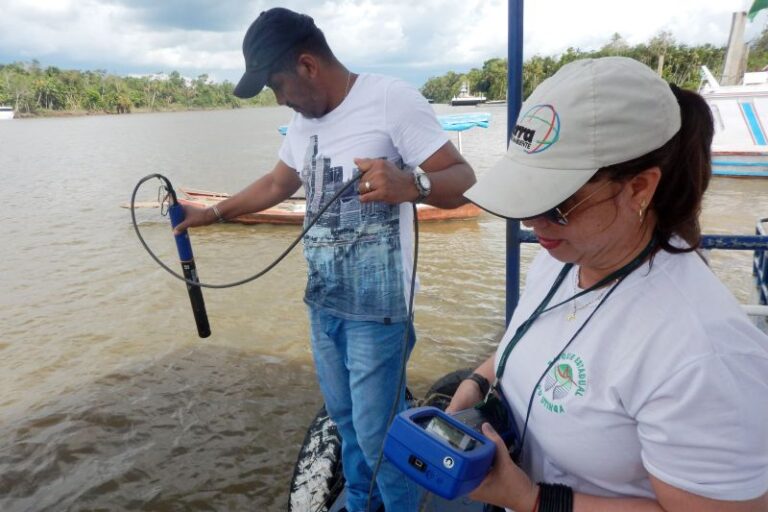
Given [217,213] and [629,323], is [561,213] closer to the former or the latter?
[629,323]

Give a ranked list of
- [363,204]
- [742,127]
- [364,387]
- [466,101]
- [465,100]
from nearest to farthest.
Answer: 1. [363,204]
2. [364,387]
3. [742,127]
4. [465,100]
5. [466,101]

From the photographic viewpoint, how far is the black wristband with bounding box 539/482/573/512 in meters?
1.14

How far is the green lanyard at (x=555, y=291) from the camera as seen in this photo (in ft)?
3.72

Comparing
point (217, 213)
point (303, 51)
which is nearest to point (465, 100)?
point (217, 213)

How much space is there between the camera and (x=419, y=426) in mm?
1166

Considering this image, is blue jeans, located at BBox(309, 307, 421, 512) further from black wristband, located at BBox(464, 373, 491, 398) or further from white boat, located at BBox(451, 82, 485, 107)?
white boat, located at BBox(451, 82, 485, 107)

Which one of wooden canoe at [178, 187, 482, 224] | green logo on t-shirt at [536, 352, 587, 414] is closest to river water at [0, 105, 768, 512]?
wooden canoe at [178, 187, 482, 224]

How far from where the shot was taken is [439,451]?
1.10 metres

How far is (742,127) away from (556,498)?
17390 millimetres

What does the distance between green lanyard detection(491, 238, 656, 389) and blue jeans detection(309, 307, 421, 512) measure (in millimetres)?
742

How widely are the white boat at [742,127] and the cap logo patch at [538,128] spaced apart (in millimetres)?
15904

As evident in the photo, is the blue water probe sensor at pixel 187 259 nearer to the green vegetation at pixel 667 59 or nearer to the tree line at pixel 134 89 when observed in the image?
the green vegetation at pixel 667 59

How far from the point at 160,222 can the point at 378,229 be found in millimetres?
11778

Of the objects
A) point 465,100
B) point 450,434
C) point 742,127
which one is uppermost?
point 450,434
